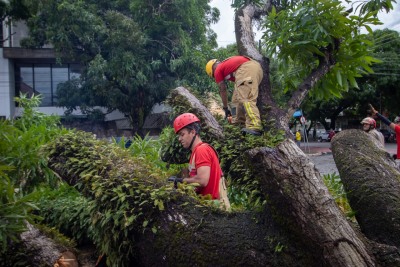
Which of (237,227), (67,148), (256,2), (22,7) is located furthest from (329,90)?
(22,7)

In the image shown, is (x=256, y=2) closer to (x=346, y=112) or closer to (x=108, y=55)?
(x=108, y=55)

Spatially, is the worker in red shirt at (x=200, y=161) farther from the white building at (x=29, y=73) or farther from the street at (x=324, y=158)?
the white building at (x=29, y=73)

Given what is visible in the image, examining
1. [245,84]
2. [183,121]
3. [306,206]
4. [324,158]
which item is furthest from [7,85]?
[306,206]

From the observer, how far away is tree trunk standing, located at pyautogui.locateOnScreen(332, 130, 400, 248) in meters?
2.94

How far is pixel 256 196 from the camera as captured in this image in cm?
371

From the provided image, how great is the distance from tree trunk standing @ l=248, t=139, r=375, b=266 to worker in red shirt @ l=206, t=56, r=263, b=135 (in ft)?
6.13

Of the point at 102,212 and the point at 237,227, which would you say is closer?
the point at 237,227

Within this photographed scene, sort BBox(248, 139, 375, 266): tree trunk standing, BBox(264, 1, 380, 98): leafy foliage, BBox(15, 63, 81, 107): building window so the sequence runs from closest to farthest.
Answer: BBox(248, 139, 375, 266): tree trunk standing < BBox(264, 1, 380, 98): leafy foliage < BBox(15, 63, 81, 107): building window

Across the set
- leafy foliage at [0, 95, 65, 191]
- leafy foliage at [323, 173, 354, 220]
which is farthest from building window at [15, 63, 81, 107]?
leafy foliage at [323, 173, 354, 220]

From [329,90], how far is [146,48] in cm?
1426

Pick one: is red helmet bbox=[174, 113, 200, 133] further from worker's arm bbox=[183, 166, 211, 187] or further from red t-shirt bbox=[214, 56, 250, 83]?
red t-shirt bbox=[214, 56, 250, 83]

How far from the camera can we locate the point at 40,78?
24922 mm

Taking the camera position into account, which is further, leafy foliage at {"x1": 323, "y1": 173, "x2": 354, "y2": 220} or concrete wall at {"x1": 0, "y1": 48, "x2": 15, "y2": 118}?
concrete wall at {"x1": 0, "y1": 48, "x2": 15, "y2": 118}

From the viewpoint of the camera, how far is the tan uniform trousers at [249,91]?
4484 mm
